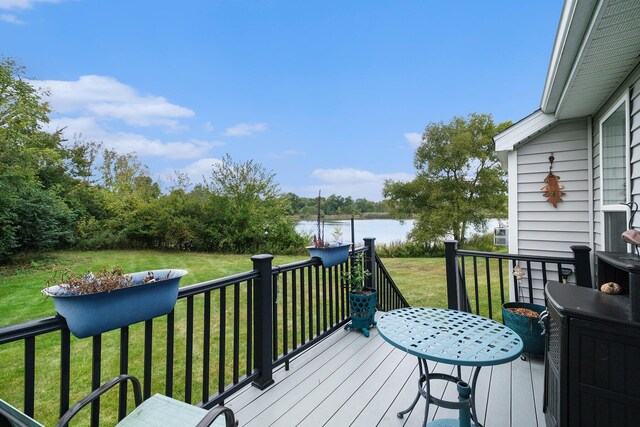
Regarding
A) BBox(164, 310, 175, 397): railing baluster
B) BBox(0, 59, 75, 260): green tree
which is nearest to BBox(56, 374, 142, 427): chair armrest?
BBox(164, 310, 175, 397): railing baluster

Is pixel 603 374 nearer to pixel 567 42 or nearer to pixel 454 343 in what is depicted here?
pixel 454 343

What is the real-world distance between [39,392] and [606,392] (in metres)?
3.97

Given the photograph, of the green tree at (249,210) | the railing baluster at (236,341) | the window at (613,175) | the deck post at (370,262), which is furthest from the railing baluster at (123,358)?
the green tree at (249,210)

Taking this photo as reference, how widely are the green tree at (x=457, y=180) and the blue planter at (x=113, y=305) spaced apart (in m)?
12.3

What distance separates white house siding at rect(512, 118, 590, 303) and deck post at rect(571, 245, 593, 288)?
120 cm

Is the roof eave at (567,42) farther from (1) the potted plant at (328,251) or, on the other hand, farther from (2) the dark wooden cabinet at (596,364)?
(1) the potted plant at (328,251)

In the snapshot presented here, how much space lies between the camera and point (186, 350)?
170 cm

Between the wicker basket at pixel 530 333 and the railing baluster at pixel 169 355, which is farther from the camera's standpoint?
the wicker basket at pixel 530 333

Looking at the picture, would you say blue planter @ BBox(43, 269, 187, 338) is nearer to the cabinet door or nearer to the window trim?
the cabinet door

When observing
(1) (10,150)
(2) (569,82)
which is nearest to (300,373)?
(2) (569,82)

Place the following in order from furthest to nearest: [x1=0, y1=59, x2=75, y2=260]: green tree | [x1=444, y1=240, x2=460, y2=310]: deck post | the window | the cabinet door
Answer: [x1=0, y1=59, x2=75, y2=260]: green tree < [x1=444, y1=240, x2=460, y2=310]: deck post < the window < the cabinet door

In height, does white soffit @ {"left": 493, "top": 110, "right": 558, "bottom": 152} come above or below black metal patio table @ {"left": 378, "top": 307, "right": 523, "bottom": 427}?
above

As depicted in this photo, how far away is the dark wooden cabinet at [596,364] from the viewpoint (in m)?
1.14

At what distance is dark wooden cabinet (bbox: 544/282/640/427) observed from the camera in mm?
1144
